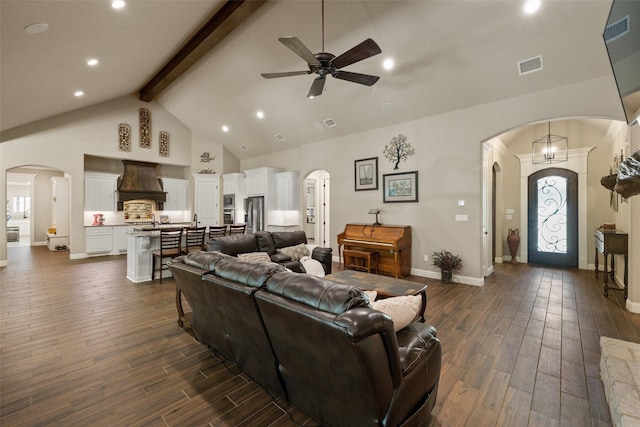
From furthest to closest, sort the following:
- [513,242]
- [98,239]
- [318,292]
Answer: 1. [98,239]
2. [513,242]
3. [318,292]

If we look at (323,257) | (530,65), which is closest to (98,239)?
(323,257)

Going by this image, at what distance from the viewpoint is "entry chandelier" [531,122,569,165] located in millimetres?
6008

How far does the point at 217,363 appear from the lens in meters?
2.44

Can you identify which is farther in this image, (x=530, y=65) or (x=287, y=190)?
(x=287, y=190)

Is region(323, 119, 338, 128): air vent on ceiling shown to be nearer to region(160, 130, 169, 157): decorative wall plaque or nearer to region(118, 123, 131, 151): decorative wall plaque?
region(160, 130, 169, 157): decorative wall plaque

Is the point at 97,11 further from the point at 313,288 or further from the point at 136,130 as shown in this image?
the point at 136,130

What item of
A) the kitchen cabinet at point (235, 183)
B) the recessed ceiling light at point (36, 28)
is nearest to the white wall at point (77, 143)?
the kitchen cabinet at point (235, 183)

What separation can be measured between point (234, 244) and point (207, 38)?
11.6 ft

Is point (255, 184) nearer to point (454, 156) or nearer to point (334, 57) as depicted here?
point (454, 156)

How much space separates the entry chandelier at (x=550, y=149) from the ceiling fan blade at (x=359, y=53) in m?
5.12

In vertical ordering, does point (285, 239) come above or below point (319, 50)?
below

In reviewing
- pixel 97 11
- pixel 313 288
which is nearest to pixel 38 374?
pixel 313 288

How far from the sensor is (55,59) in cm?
422

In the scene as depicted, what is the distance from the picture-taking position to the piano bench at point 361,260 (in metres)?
5.39
